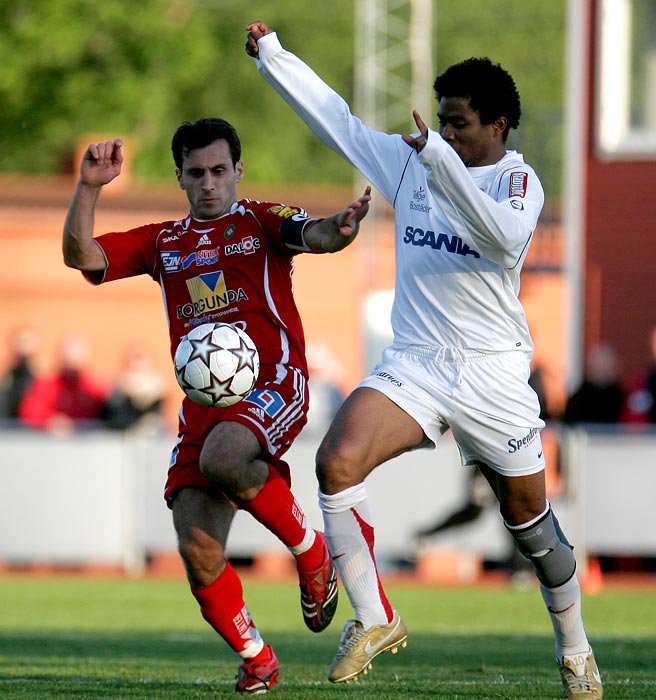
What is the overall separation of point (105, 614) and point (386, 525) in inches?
139

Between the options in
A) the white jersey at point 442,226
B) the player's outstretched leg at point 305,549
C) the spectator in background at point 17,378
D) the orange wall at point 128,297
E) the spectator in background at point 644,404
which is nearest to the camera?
the white jersey at point 442,226

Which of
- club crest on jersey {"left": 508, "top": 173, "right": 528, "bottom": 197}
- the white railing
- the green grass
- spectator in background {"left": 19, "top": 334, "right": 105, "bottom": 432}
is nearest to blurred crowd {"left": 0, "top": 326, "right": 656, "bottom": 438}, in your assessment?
spectator in background {"left": 19, "top": 334, "right": 105, "bottom": 432}

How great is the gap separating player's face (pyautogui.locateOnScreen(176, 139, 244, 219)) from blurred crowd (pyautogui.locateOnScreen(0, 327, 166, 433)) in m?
9.13

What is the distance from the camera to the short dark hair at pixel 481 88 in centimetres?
675

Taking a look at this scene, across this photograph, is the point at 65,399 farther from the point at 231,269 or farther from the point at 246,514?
the point at 231,269

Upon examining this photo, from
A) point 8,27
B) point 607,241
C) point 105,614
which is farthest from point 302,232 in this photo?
point 8,27

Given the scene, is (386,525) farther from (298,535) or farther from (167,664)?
(298,535)

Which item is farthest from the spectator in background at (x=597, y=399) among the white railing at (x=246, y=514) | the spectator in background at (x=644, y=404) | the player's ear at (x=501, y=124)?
the player's ear at (x=501, y=124)

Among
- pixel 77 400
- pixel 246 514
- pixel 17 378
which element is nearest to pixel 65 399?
pixel 77 400

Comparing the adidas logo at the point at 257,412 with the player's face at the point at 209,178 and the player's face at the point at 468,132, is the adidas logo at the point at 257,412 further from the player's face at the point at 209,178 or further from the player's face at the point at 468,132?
the player's face at the point at 468,132

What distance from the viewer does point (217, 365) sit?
680 cm

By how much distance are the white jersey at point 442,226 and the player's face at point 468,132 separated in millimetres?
52

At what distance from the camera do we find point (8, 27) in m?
22.8

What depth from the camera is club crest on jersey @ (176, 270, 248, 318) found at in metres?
7.18
